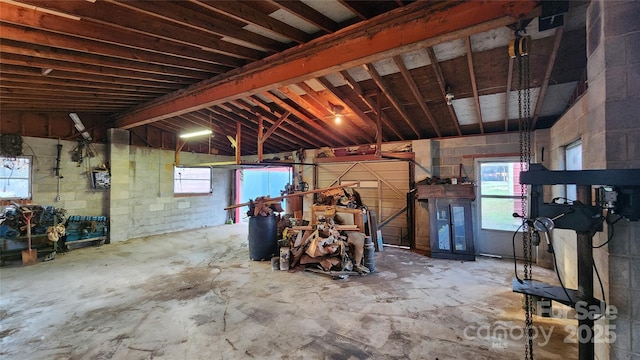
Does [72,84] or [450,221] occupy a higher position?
[72,84]

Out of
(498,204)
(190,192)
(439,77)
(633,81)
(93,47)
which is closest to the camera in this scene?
(633,81)

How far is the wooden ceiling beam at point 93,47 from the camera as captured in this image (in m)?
2.88

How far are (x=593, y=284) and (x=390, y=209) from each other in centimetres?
502

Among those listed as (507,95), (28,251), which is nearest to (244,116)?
(28,251)

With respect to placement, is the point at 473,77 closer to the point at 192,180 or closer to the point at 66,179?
the point at 192,180

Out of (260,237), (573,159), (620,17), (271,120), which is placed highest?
(271,120)

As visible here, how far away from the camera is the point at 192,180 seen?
29.9 ft

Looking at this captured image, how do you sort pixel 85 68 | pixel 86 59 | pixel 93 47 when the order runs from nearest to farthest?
1. pixel 93 47
2. pixel 86 59
3. pixel 85 68

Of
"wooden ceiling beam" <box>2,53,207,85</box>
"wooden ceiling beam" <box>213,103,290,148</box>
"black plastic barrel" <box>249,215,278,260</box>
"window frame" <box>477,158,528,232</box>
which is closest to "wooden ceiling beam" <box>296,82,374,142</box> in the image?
"wooden ceiling beam" <box>2,53,207,85</box>

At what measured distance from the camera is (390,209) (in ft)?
22.9

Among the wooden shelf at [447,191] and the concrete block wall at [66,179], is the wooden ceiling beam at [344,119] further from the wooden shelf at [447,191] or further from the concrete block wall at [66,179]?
the concrete block wall at [66,179]

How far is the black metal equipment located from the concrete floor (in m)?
0.93

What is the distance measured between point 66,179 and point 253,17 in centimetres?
686

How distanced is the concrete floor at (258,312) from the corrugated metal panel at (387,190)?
1.65 meters
